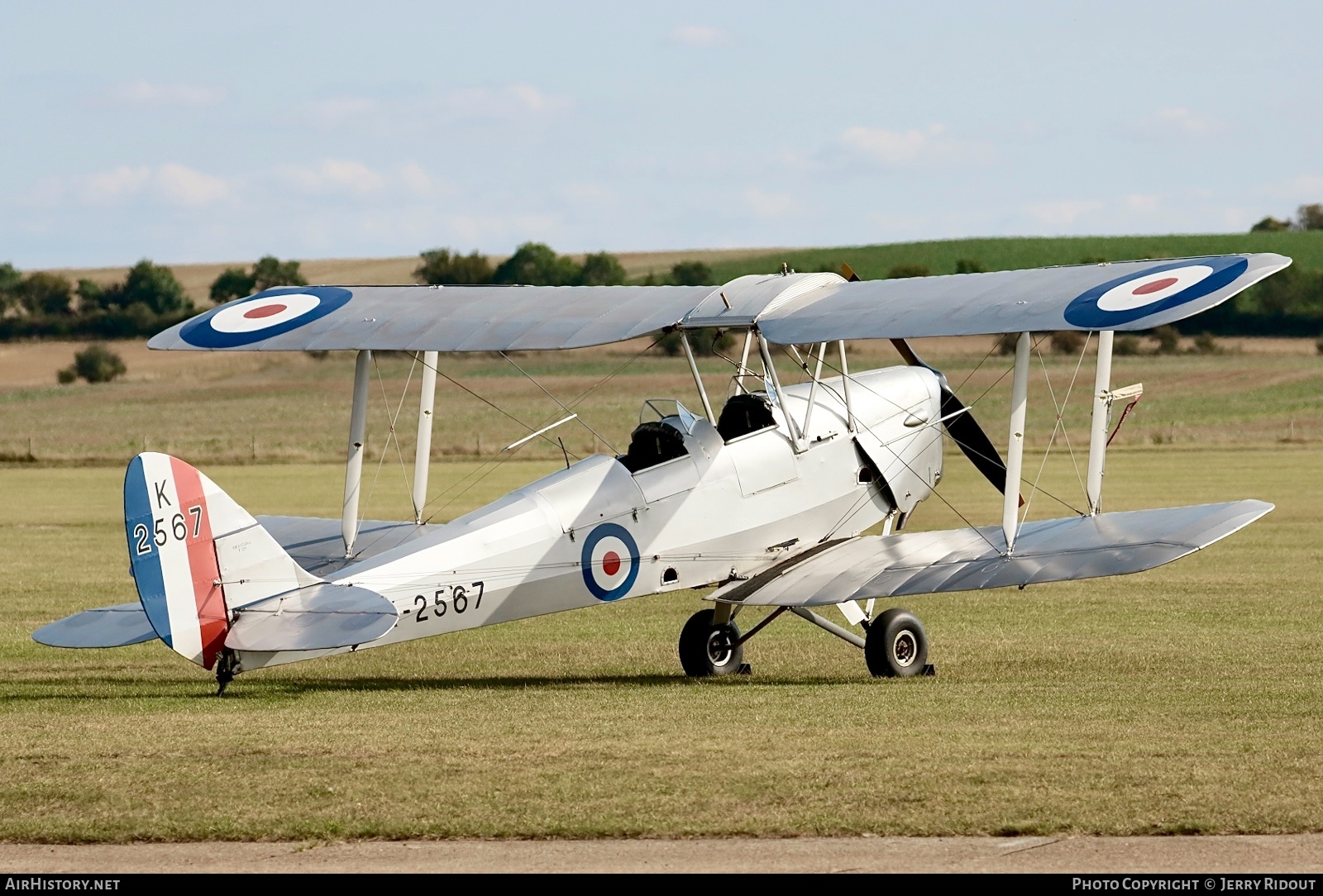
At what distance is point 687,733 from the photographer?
941cm

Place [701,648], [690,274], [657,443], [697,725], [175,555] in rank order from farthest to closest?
[690,274] < [701,648] < [657,443] < [175,555] < [697,725]

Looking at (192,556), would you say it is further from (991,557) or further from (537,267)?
(537,267)

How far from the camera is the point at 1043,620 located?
15.8m

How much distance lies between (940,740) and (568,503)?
3.26m

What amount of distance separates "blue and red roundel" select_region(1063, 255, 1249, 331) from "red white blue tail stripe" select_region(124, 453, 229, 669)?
16.7ft

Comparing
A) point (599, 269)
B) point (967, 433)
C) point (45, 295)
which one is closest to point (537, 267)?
point (599, 269)

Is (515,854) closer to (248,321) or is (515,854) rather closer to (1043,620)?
(248,321)

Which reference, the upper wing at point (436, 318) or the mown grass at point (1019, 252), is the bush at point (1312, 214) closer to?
the mown grass at point (1019, 252)

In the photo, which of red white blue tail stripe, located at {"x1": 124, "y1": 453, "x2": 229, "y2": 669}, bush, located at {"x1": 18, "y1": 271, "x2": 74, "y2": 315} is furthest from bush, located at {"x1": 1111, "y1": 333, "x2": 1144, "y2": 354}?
red white blue tail stripe, located at {"x1": 124, "y1": 453, "x2": 229, "y2": 669}

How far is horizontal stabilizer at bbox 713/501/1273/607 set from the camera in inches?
444

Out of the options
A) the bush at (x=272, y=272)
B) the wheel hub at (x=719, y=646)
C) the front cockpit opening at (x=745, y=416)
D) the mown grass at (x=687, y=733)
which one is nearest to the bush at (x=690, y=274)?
the bush at (x=272, y=272)

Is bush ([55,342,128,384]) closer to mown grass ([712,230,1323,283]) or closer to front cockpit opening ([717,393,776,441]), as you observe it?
mown grass ([712,230,1323,283])

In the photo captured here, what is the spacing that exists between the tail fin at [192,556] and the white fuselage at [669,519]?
0.40 m

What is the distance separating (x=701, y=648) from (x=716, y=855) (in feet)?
18.6
